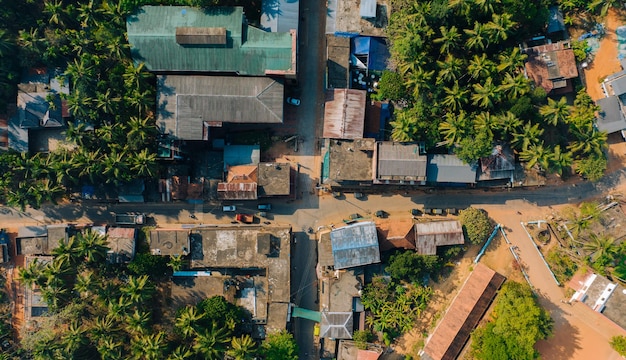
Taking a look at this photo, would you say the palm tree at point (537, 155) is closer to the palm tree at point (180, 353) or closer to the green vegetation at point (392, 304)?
the green vegetation at point (392, 304)

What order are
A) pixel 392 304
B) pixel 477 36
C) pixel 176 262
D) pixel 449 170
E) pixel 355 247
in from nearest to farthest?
pixel 477 36
pixel 176 262
pixel 355 247
pixel 449 170
pixel 392 304

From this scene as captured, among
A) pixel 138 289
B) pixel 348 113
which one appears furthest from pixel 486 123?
pixel 138 289

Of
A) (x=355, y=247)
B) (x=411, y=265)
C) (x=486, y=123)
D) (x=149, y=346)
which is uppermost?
(x=486, y=123)

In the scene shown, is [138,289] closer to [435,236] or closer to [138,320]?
[138,320]

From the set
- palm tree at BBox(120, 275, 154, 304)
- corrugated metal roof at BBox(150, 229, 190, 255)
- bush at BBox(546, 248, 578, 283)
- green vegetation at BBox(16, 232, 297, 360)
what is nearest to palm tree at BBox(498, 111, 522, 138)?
bush at BBox(546, 248, 578, 283)

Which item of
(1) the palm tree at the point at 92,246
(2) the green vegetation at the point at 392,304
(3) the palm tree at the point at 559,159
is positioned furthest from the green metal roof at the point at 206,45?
(3) the palm tree at the point at 559,159

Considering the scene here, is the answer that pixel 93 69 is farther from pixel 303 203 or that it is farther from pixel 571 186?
pixel 571 186
